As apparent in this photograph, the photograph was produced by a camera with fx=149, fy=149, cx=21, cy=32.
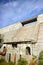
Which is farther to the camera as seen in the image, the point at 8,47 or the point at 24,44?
the point at 8,47

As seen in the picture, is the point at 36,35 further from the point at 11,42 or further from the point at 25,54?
the point at 11,42

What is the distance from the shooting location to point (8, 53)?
23516 mm

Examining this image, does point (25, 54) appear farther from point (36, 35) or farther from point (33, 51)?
point (36, 35)

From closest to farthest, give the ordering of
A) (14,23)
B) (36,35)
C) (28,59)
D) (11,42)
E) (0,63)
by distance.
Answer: (28,59) → (36,35) → (0,63) → (11,42) → (14,23)

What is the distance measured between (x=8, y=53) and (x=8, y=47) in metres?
0.96

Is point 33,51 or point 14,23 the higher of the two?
point 14,23

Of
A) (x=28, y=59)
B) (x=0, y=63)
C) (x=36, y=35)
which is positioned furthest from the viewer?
(x=0, y=63)

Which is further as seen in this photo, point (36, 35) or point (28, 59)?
point (36, 35)

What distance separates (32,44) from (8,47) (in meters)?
5.77

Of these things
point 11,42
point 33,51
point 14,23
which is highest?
point 14,23

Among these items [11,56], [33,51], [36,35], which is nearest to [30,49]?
[33,51]

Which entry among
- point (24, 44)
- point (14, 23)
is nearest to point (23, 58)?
point (24, 44)

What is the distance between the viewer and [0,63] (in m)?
21.7

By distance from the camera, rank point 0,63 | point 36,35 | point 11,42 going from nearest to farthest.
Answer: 1. point 36,35
2. point 0,63
3. point 11,42
